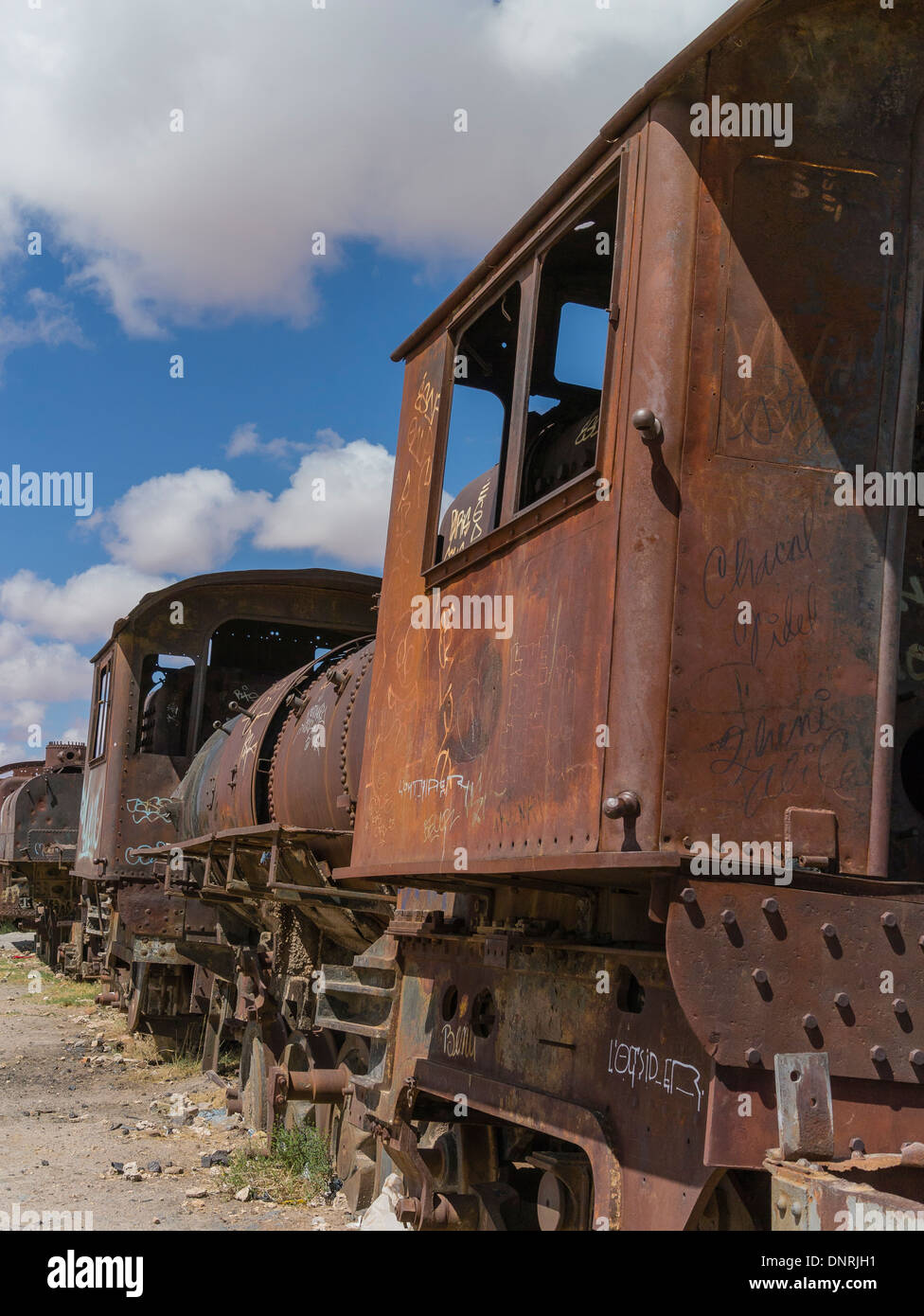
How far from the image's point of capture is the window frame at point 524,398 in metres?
3.49

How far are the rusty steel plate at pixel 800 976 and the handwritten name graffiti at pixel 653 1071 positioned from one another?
300mm

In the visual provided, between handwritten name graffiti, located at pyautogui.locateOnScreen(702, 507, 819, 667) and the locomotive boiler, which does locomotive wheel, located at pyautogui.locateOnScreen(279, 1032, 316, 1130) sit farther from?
handwritten name graffiti, located at pyautogui.locateOnScreen(702, 507, 819, 667)

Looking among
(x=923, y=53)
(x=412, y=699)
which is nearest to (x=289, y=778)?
(x=412, y=699)

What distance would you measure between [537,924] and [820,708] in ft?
4.37

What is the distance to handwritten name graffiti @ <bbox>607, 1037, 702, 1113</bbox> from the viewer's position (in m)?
3.12

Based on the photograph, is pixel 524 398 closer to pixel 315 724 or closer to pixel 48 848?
pixel 315 724

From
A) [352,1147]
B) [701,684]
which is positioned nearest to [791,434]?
[701,684]

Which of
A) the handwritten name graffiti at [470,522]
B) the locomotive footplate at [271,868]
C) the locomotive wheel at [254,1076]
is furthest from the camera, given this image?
the locomotive wheel at [254,1076]

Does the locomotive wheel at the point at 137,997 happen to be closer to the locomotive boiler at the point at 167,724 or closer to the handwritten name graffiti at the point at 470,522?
the locomotive boiler at the point at 167,724

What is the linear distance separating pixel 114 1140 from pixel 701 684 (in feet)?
24.5

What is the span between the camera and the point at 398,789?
15.5 ft

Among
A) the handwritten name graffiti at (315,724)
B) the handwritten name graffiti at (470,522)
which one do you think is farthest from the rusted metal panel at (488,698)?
the handwritten name graffiti at (315,724)

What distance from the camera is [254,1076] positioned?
899cm

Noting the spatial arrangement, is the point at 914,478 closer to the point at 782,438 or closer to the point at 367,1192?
the point at 782,438
